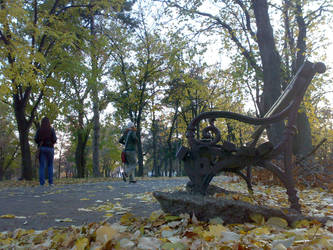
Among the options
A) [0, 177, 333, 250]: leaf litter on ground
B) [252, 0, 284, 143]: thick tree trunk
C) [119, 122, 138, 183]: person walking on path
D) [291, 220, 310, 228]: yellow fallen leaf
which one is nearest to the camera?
[0, 177, 333, 250]: leaf litter on ground

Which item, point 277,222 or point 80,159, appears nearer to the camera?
point 277,222

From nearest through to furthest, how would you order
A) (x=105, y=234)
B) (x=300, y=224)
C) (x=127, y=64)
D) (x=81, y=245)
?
(x=81, y=245)
(x=105, y=234)
(x=300, y=224)
(x=127, y=64)

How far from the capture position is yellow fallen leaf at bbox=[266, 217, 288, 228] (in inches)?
90.4

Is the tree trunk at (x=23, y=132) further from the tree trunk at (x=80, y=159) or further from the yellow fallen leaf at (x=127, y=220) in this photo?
the yellow fallen leaf at (x=127, y=220)

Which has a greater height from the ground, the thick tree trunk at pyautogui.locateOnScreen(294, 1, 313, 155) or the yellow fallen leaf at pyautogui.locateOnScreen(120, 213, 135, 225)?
the thick tree trunk at pyautogui.locateOnScreen(294, 1, 313, 155)

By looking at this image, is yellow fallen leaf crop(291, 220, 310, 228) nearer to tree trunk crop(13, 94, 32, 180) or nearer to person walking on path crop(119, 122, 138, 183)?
person walking on path crop(119, 122, 138, 183)

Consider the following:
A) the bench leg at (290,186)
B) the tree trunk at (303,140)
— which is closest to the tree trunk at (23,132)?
the tree trunk at (303,140)

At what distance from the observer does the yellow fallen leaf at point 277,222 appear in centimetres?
230

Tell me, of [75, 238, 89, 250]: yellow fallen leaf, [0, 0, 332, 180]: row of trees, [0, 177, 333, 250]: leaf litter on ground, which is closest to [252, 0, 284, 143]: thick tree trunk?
[0, 0, 332, 180]: row of trees

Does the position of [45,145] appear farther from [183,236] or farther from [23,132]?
[183,236]

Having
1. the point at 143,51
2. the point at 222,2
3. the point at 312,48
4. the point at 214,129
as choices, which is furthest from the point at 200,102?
Answer: the point at 214,129

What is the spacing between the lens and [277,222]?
7.61ft

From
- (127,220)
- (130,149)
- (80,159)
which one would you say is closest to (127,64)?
(80,159)

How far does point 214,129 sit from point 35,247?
2.14 meters
